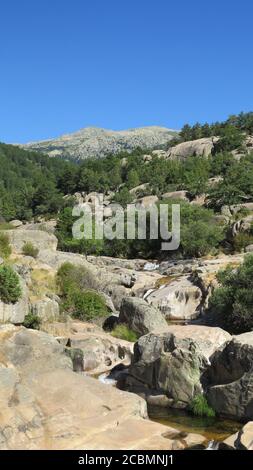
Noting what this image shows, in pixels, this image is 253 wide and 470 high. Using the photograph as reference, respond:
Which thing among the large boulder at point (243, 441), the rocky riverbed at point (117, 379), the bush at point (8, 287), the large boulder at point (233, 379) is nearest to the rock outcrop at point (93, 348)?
the rocky riverbed at point (117, 379)

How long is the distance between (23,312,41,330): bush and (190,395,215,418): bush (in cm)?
1064

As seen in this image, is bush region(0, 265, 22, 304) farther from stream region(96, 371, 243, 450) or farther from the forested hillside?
the forested hillside

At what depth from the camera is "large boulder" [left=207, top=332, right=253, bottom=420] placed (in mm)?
16891

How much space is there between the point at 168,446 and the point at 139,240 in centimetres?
5511

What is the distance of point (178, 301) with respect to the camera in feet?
120

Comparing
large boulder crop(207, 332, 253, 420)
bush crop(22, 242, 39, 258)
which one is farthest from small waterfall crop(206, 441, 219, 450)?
bush crop(22, 242, 39, 258)

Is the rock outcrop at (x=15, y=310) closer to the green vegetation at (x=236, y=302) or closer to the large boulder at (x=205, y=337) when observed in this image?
the large boulder at (x=205, y=337)

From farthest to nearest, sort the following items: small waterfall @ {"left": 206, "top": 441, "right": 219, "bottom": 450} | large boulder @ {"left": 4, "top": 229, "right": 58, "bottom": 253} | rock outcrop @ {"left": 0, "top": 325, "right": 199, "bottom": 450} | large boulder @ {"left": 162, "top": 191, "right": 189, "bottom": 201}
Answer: large boulder @ {"left": 162, "top": 191, "right": 189, "bottom": 201} < large boulder @ {"left": 4, "top": 229, "right": 58, "bottom": 253} < small waterfall @ {"left": 206, "top": 441, "right": 219, "bottom": 450} < rock outcrop @ {"left": 0, "top": 325, "right": 199, "bottom": 450}

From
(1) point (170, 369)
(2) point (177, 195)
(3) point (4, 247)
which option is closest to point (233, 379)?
(1) point (170, 369)

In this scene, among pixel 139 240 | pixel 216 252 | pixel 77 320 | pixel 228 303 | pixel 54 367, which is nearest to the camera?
pixel 54 367

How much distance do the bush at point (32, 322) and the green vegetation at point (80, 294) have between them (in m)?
4.72

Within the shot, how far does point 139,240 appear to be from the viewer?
68.1m
